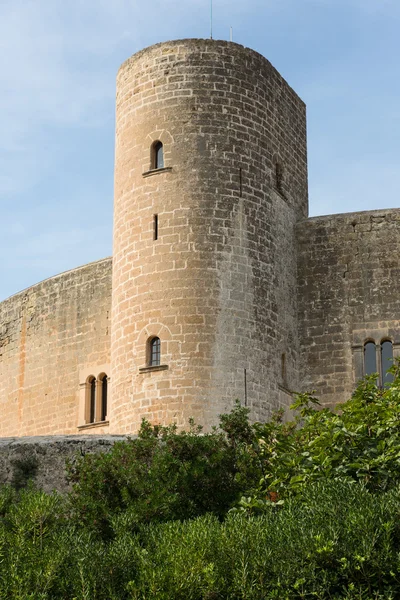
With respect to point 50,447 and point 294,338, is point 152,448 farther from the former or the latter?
point 294,338

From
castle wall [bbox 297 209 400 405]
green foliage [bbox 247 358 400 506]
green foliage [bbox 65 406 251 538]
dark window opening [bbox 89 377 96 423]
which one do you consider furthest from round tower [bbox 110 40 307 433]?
green foliage [bbox 247 358 400 506]

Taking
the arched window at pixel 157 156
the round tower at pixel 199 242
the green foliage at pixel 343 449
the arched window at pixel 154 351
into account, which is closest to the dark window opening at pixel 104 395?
the round tower at pixel 199 242

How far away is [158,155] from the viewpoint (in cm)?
2273

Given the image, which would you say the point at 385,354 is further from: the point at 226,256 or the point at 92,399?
the point at 92,399

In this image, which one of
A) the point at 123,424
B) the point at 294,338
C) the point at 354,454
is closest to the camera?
the point at 354,454

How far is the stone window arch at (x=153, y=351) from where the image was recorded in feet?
70.8

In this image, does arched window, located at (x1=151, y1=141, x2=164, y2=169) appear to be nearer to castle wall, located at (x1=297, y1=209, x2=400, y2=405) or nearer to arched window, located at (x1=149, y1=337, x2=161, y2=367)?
arched window, located at (x1=149, y1=337, x2=161, y2=367)

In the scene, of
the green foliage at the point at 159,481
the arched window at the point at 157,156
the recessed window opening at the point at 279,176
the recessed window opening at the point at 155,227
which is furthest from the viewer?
the recessed window opening at the point at 279,176

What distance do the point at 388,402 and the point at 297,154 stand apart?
11539 mm

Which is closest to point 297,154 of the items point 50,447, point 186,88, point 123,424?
point 186,88

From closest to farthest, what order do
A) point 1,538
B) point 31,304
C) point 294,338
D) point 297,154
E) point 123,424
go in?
point 1,538 → point 123,424 → point 294,338 → point 297,154 → point 31,304

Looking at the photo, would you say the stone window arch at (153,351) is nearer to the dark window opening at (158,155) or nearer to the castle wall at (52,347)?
the dark window opening at (158,155)

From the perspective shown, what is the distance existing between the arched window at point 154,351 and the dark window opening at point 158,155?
131 inches

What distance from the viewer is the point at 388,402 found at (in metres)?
14.7
